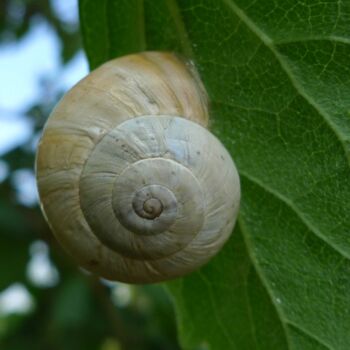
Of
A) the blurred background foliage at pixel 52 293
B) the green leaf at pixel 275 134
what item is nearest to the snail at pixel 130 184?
the green leaf at pixel 275 134

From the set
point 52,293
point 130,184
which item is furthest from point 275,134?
point 52,293

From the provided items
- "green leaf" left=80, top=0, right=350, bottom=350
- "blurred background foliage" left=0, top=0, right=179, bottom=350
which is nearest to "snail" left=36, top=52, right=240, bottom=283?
"green leaf" left=80, top=0, right=350, bottom=350

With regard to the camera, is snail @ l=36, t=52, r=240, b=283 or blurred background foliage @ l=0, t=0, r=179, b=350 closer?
snail @ l=36, t=52, r=240, b=283

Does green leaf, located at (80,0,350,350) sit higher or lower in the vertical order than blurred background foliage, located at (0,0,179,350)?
higher

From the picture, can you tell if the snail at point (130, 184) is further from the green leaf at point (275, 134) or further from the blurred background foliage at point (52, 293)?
the blurred background foliage at point (52, 293)

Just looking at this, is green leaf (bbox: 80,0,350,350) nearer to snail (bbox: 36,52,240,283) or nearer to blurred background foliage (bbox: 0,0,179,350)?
snail (bbox: 36,52,240,283)

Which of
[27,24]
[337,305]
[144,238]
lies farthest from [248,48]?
[27,24]

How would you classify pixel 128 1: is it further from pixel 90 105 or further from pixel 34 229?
pixel 34 229

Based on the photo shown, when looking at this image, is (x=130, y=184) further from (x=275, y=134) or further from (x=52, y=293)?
(x=52, y=293)
